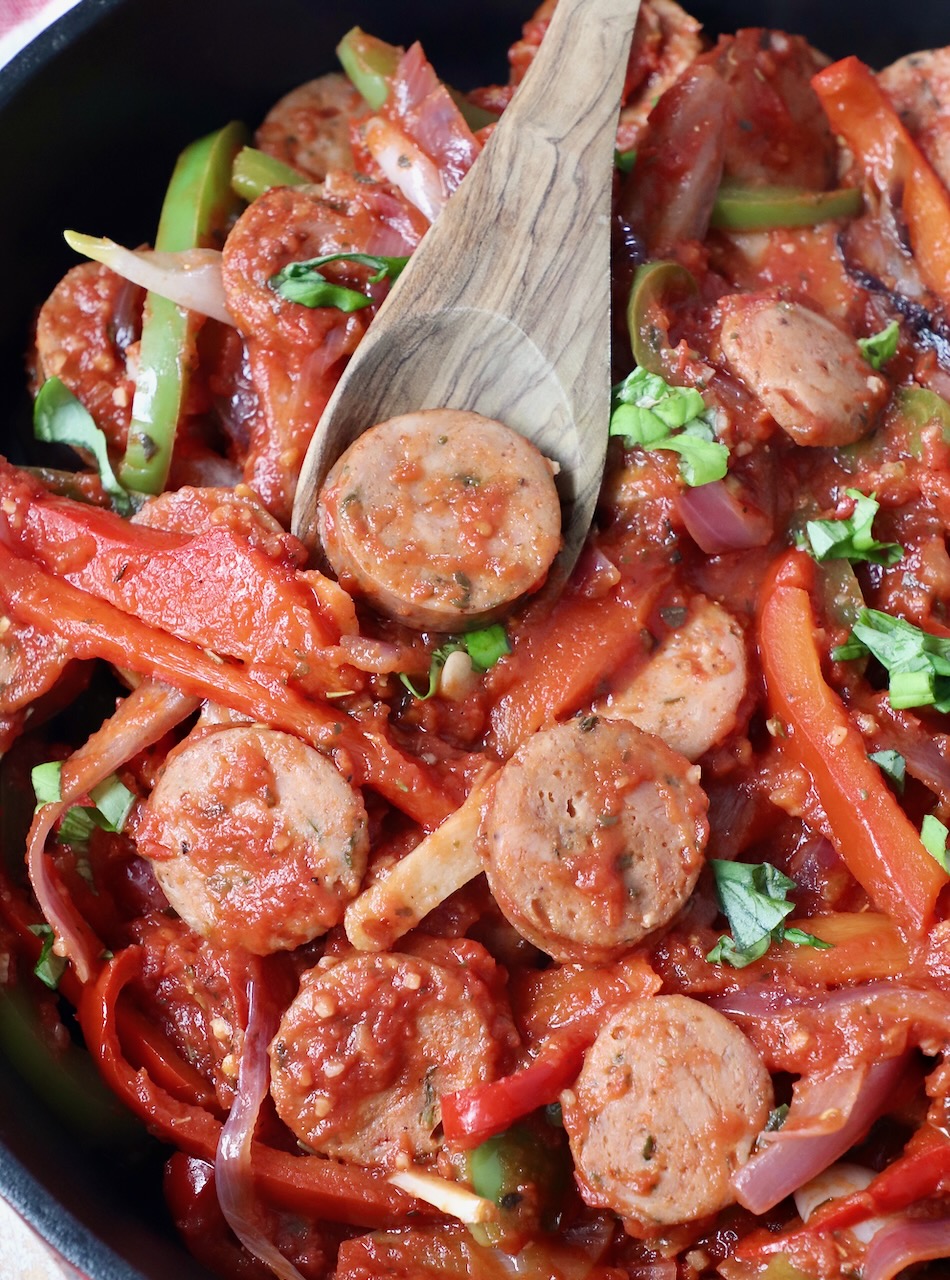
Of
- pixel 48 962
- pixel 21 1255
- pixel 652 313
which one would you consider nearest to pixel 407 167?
pixel 652 313

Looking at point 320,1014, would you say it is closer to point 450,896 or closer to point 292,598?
point 450,896

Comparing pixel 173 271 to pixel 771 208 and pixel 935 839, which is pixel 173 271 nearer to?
pixel 771 208

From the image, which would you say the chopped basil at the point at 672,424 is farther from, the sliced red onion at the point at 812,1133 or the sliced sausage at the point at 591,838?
the sliced red onion at the point at 812,1133

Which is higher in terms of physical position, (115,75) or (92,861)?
(115,75)

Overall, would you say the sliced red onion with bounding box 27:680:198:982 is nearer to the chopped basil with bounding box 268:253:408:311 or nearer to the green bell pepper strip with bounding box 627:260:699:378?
the chopped basil with bounding box 268:253:408:311

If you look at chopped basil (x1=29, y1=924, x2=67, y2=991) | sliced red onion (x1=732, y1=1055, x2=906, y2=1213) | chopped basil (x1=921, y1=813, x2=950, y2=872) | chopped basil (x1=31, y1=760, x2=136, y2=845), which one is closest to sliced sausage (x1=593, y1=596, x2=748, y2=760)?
chopped basil (x1=921, y1=813, x2=950, y2=872)

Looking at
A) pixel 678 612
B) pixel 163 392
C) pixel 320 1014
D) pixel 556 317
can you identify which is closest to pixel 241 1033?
pixel 320 1014

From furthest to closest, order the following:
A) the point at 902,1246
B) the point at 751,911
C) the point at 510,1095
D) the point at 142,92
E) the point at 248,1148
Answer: the point at 142,92
the point at 751,911
the point at 248,1148
the point at 510,1095
the point at 902,1246
